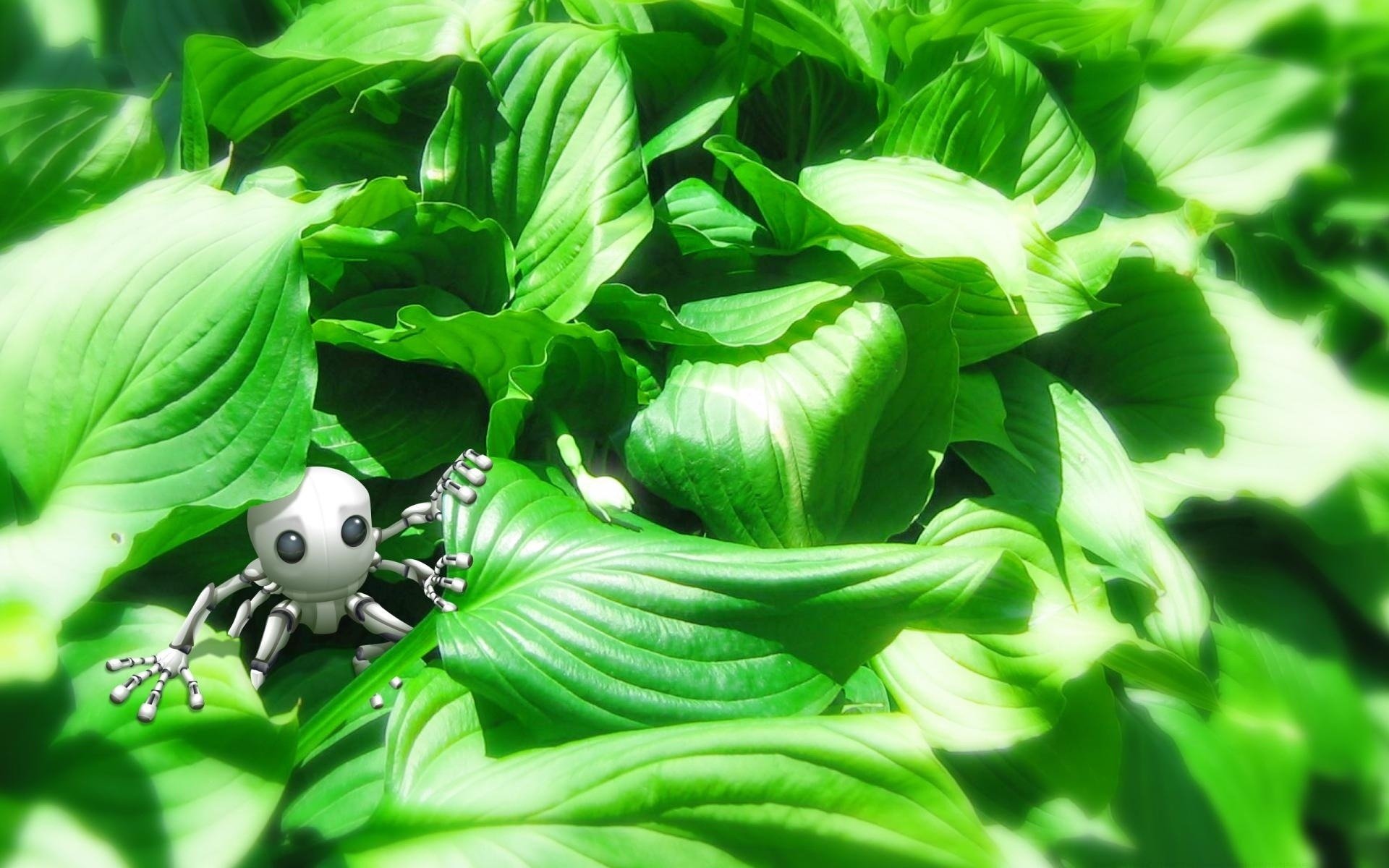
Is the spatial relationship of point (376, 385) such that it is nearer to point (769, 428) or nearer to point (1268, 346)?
point (769, 428)

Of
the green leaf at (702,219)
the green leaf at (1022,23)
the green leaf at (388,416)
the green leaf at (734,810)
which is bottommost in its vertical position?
the green leaf at (734,810)

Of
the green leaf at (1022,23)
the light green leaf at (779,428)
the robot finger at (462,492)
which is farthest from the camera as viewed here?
the green leaf at (1022,23)

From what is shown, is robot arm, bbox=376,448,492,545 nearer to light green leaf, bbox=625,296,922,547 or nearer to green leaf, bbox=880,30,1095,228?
light green leaf, bbox=625,296,922,547

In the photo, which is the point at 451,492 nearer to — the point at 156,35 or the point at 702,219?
the point at 702,219

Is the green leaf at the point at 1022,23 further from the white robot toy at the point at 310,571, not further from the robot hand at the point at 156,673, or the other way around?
the robot hand at the point at 156,673

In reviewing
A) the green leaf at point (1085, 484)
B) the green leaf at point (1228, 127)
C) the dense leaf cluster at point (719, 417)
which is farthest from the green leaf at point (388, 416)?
the green leaf at point (1228, 127)

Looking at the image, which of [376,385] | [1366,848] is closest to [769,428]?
[376,385]

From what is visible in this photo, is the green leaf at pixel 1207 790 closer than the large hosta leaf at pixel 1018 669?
No

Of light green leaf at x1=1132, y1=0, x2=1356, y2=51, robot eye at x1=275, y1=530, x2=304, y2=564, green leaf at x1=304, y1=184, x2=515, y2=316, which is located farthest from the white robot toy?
Answer: light green leaf at x1=1132, y1=0, x2=1356, y2=51
